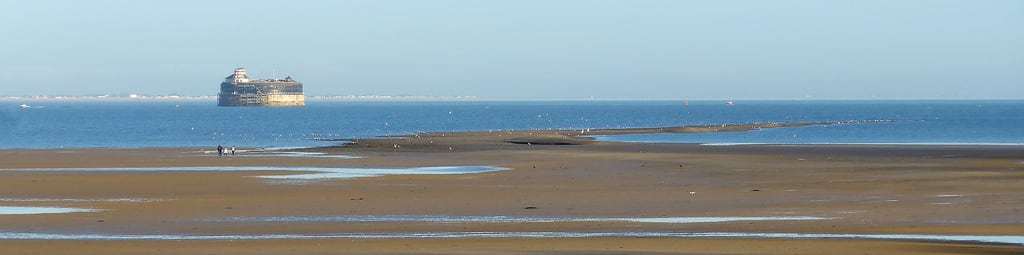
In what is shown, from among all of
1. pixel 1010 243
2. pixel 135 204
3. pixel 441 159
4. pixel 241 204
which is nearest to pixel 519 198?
pixel 241 204

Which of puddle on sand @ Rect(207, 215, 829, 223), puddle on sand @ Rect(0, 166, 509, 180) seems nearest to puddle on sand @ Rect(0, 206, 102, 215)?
puddle on sand @ Rect(207, 215, 829, 223)

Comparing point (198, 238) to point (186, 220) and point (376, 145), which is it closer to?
point (186, 220)

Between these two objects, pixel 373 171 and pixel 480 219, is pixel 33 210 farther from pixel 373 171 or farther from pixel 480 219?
pixel 373 171

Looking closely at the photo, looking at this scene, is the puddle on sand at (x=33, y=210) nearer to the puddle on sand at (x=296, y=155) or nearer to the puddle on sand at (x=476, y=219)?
the puddle on sand at (x=476, y=219)

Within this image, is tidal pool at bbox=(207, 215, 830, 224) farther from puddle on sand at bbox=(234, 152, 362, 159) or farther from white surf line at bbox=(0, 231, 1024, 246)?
puddle on sand at bbox=(234, 152, 362, 159)

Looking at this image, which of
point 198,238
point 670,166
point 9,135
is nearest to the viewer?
point 198,238

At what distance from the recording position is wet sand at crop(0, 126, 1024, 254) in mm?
23000

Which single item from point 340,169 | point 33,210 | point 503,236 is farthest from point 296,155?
point 503,236

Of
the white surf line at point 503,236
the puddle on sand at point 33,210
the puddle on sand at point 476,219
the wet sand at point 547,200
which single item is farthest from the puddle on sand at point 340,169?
the white surf line at point 503,236

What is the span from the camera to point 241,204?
106 ft

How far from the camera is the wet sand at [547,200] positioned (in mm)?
23000

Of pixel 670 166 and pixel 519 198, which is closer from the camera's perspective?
pixel 519 198

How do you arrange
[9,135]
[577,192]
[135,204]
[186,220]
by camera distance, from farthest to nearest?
[9,135]
[577,192]
[135,204]
[186,220]

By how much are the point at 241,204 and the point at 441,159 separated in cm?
2537
